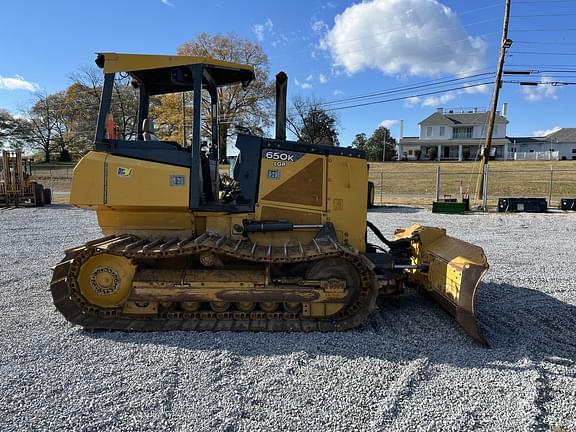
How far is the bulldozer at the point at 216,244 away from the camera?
4.51 meters

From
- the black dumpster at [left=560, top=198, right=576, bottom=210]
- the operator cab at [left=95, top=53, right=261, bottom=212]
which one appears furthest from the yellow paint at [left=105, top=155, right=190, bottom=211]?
the black dumpster at [left=560, top=198, right=576, bottom=210]

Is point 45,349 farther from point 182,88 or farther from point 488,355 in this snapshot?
point 488,355

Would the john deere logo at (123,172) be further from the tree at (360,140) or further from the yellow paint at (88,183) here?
the tree at (360,140)

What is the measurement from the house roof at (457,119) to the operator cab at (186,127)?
69203 mm

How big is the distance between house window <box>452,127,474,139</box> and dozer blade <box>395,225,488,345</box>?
224 feet

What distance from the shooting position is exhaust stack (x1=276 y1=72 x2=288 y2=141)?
522cm

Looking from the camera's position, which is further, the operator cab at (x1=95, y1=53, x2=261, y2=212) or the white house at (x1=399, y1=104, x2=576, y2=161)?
the white house at (x1=399, y1=104, x2=576, y2=161)

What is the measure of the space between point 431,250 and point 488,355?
1.78 meters

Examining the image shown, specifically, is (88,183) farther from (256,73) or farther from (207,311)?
(256,73)

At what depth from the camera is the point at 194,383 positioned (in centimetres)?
337

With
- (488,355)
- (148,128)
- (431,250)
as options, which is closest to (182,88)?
(148,128)

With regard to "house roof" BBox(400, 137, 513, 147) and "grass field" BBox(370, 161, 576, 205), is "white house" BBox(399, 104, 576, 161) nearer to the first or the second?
"house roof" BBox(400, 137, 513, 147)

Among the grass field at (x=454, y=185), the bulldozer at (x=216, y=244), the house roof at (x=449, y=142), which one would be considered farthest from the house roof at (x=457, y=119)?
the bulldozer at (x=216, y=244)

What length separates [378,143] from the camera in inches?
2586
